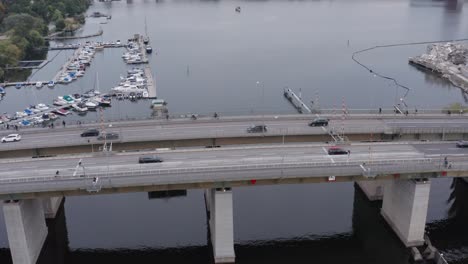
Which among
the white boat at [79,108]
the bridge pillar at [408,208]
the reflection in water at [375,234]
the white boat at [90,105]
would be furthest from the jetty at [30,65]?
the bridge pillar at [408,208]

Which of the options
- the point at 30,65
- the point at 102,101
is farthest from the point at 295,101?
the point at 30,65

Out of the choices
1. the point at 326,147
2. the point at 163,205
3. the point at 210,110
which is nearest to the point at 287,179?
the point at 326,147

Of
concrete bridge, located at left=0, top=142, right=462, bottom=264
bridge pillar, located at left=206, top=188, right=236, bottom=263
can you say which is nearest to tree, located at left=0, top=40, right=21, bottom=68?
concrete bridge, located at left=0, top=142, right=462, bottom=264

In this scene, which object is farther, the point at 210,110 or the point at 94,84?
the point at 94,84

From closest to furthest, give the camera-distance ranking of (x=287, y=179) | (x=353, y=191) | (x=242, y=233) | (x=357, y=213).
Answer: (x=287, y=179) → (x=242, y=233) → (x=357, y=213) → (x=353, y=191)

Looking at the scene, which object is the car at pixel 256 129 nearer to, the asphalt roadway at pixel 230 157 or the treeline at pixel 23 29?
the asphalt roadway at pixel 230 157

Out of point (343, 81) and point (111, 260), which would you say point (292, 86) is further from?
point (111, 260)
